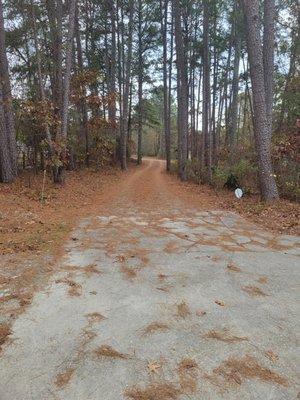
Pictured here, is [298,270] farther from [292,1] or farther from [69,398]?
[292,1]

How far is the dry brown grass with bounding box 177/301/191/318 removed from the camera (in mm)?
3445

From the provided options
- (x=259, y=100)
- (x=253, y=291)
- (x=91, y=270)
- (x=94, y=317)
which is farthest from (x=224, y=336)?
(x=259, y=100)

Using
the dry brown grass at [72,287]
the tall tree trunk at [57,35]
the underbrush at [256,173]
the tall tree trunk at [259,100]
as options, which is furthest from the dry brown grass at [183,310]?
the tall tree trunk at [57,35]

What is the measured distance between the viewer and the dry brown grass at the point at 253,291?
3.96 metres

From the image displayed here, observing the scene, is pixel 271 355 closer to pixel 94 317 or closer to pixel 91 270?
pixel 94 317

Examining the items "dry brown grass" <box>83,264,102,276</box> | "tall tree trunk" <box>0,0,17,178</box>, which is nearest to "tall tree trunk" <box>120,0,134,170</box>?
"tall tree trunk" <box>0,0,17,178</box>

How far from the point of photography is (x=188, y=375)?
2.54 meters

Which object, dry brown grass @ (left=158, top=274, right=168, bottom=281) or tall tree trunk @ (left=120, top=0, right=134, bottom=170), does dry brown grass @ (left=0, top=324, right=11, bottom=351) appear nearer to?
dry brown grass @ (left=158, top=274, right=168, bottom=281)

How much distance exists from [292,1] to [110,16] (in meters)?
11.0

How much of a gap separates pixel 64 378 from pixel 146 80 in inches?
1091

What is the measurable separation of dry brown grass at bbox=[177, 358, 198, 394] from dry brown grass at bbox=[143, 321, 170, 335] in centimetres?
48

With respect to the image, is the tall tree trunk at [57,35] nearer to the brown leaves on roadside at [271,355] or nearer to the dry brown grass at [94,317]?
the dry brown grass at [94,317]

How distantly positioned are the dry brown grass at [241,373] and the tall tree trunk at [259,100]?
297 inches

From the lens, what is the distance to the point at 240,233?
682 cm
